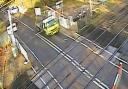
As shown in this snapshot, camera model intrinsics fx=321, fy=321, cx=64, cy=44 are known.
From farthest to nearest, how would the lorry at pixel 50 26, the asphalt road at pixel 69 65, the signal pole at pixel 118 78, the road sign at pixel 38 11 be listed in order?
the road sign at pixel 38 11, the lorry at pixel 50 26, the asphalt road at pixel 69 65, the signal pole at pixel 118 78

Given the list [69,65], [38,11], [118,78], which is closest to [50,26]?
[38,11]

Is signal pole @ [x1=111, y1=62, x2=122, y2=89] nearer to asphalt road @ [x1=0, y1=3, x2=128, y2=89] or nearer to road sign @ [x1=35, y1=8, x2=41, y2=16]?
asphalt road @ [x1=0, y1=3, x2=128, y2=89]

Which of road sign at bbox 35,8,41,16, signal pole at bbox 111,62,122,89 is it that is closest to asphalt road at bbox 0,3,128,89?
signal pole at bbox 111,62,122,89

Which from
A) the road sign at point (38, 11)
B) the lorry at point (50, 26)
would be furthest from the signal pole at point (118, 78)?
the road sign at point (38, 11)

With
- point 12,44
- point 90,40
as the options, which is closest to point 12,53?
point 12,44

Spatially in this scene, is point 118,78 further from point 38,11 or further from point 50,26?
point 38,11

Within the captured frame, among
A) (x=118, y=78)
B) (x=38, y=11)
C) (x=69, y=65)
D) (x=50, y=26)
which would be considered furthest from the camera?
(x=38, y=11)

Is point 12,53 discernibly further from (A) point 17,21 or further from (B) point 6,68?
(A) point 17,21

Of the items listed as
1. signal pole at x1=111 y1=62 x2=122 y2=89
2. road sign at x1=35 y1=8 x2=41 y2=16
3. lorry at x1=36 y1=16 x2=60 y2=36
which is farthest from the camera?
road sign at x1=35 y1=8 x2=41 y2=16

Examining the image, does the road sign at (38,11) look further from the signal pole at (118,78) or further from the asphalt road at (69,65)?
the signal pole at (118,78)
